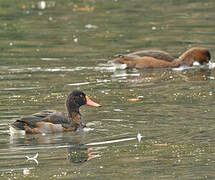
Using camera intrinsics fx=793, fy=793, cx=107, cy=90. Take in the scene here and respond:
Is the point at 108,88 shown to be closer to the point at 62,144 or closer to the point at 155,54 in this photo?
the point at 155,54

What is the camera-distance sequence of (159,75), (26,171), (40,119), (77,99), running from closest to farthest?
1. (26,171)
2. (40,119)
3. (77,99)
4. (159,75)

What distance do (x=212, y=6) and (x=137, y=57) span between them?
944 centimetres

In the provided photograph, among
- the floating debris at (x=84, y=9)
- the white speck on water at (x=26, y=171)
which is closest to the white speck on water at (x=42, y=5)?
the floating debris at (x=84, y=9)

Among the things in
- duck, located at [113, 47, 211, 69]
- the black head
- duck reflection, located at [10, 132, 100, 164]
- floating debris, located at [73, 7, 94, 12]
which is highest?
the black head

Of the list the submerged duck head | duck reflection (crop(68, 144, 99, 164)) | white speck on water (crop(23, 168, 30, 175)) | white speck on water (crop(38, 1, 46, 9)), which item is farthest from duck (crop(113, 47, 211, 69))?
white speck on water (crop(38, 1, 46, 9))

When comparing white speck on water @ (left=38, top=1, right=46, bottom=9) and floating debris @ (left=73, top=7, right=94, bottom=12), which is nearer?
floating debris @ (left=73, top=7, right=94, bottom=12)

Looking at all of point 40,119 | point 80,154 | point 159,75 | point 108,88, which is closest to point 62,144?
point 80,154

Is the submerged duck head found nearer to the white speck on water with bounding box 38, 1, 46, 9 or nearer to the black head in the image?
the black head

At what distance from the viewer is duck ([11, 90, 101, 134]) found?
1220 cm

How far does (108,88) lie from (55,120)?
11.2ft

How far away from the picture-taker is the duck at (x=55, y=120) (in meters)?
12.2

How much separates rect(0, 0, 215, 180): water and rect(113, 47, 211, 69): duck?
8.4 inches

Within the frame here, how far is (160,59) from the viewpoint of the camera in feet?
60.9

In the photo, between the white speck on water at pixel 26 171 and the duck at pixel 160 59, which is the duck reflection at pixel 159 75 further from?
the white speck on water at pixel 26 171
